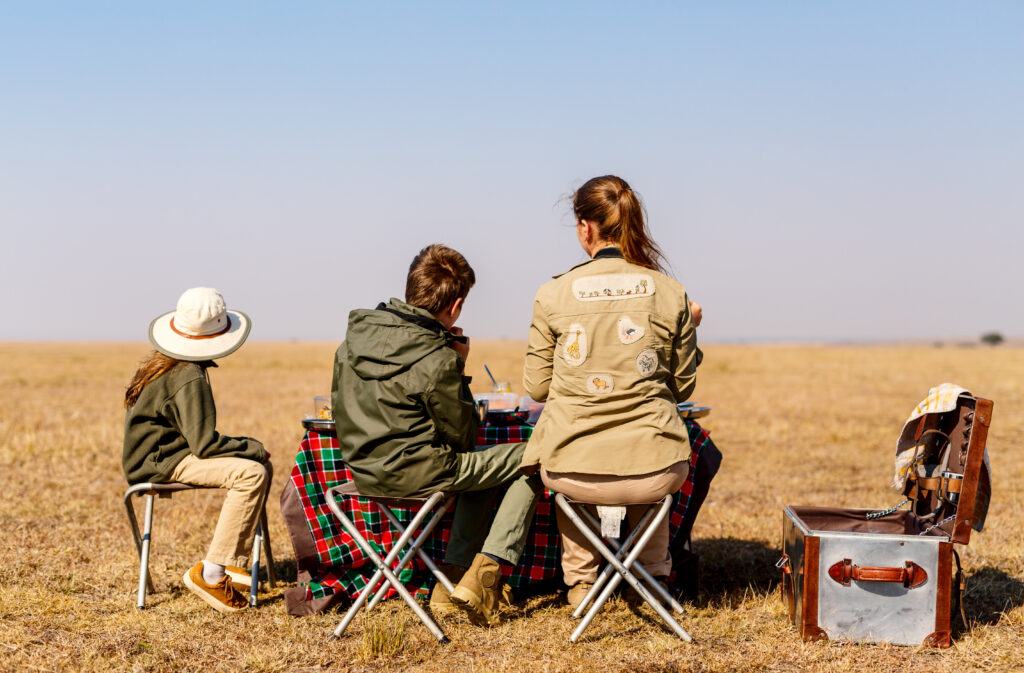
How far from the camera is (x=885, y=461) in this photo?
1039 cm

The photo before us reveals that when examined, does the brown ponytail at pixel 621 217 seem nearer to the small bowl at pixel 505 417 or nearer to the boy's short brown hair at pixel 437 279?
the boy's short brown hair at pixel 437 279

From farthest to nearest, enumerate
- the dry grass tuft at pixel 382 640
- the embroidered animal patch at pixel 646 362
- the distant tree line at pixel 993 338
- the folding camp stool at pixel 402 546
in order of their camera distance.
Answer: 1. the distant tree line at pixel 993 338
2. the folding camp stool at pixel 402 546
3. the dry grass tuft at pixel 382 640
4. the embroidered animal patch at pixel 646 362

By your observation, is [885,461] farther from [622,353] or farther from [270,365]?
[270,365]

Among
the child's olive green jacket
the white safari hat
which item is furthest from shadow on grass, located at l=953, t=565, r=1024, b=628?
the white safari hat

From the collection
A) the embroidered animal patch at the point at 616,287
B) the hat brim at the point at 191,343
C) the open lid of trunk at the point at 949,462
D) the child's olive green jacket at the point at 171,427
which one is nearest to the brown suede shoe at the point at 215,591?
the child's olive green jacket at the point at 171,427

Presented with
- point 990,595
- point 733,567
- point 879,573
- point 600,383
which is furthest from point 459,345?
point 990,595

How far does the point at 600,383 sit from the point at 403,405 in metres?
0.88

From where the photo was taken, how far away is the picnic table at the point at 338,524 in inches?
185

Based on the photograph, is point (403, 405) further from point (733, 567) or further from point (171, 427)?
point (733, 567)

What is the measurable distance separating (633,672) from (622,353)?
1334 millimetres

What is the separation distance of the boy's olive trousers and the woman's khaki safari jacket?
0.25 meters

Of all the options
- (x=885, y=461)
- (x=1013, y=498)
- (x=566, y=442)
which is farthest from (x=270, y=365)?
(x=566, y=442)

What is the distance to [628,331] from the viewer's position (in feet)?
12.8

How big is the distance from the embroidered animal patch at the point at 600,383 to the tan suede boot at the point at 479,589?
0.94 m
